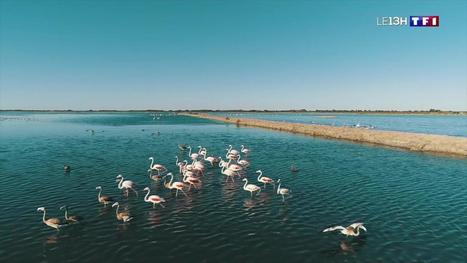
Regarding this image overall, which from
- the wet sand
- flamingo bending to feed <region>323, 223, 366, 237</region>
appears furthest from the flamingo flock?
the wet sand

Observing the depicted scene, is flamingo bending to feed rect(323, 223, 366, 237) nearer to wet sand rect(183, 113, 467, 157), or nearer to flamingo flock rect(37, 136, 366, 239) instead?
flamingo flock rect(37, 136, 366, 239)

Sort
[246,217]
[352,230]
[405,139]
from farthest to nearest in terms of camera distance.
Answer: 1. [405,139]
2. [246,217]
3. [352,230]

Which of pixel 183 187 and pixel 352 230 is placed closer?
pixel 352 230

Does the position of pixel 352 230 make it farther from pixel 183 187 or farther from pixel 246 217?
pixel 183 187

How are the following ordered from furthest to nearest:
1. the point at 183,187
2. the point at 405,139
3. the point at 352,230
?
the point at 405,139, the point at 183,187, the point at 352,230

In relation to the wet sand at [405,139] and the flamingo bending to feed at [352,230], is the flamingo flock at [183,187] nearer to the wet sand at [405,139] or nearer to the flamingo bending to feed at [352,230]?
the flamingo bending to feed at [352,230]

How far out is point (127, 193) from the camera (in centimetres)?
2348

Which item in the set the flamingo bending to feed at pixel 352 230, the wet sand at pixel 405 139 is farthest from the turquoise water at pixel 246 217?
the wet sand at pixel 405 139

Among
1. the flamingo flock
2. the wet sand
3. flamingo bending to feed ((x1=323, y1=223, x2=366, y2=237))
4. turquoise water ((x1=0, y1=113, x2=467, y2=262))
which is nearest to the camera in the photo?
turquoise water ((x1=0, y1=113, x2=467, y2=262))

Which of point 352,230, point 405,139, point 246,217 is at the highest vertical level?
point 405,139

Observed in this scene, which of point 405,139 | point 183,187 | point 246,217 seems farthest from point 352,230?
point 405,139

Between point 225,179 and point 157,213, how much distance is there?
1011 centimetres

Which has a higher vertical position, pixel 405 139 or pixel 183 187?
pixel 405 139

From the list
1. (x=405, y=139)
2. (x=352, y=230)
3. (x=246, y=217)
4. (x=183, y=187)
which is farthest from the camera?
(x=405, y=139)
